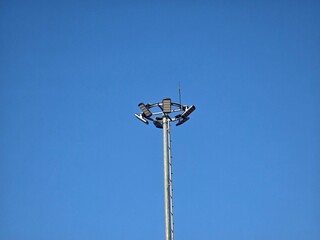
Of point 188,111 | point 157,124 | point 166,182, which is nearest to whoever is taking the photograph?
point 166,182

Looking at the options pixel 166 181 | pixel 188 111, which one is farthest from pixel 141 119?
pixel 166 181

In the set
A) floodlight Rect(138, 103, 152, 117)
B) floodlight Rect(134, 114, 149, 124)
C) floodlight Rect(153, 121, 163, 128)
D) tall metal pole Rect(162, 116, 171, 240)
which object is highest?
floodlight Rect(138, 103, 152, 117)

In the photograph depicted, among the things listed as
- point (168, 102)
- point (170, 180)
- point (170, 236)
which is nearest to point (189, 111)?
point (168, 102)

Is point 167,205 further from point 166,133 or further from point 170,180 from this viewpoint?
point 166,133

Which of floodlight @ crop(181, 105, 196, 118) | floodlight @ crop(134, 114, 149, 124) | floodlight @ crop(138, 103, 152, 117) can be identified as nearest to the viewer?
floodlight @ crop(181, 105, 196, 118)

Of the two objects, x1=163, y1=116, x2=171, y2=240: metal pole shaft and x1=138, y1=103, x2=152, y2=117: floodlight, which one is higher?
x1=138, y1=103, x2=152, y2=117: floodlight

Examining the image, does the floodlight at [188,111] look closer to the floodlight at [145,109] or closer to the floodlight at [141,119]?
the floodlight at [145,109]

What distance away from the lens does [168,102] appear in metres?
44.7

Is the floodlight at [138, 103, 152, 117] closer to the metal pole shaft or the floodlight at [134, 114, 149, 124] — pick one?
the floodlight at [134, 114, 149, 124]

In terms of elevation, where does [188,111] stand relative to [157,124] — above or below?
above

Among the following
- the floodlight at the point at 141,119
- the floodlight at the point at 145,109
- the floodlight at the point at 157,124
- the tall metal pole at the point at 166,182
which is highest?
the floodlight at the point at 145,109

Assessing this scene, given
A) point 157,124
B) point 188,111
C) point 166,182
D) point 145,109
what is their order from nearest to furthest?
point 166,182, point 188,111, point 145,109, point 157,124

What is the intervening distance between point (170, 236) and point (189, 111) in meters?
9.76

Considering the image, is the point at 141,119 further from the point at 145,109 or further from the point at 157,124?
the point at 157,124
